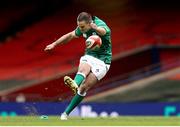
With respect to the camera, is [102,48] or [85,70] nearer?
[85,70]

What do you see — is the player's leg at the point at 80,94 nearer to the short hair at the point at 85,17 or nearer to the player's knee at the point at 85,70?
the player's knee at the point at 85,70

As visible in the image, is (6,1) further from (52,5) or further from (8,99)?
(8,99)

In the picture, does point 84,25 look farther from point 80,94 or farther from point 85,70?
point 80,94

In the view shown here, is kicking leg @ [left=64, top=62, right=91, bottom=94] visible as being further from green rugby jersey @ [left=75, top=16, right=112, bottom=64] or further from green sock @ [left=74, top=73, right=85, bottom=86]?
green rugby jersey @ [left=75, top=16, right=112, bottom=64]

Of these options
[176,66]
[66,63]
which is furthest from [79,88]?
[66,63]

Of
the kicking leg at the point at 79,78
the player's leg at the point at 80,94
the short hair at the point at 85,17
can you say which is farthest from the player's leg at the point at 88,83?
the short hair at the point at 85,17

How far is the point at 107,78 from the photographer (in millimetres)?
24969

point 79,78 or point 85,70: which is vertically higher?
point 85,70

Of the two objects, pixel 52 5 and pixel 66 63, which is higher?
pixel 52 5

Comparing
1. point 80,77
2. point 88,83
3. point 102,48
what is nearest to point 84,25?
point 102,48

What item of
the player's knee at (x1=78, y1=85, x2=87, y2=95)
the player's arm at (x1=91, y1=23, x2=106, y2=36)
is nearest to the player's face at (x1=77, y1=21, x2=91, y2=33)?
the player's arm at (x1=91, y1=23, x2=106, y2=36)

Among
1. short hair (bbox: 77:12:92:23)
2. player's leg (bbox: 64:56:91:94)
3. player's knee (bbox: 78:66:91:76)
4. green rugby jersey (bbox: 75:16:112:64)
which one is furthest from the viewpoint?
green rugby jersey (bbox: 75:16:112:64)

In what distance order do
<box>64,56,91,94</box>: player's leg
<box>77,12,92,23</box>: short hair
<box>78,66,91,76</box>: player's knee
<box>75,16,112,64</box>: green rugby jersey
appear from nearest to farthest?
<box>64,56,91,94</box>: player's leg, <box>77,12,92,23</box>: short hair, <box>78,66,91,76</box>: player's knee, <box>75,16,112,64</box>: green rugby jersey

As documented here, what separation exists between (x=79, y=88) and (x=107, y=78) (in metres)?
12.9
